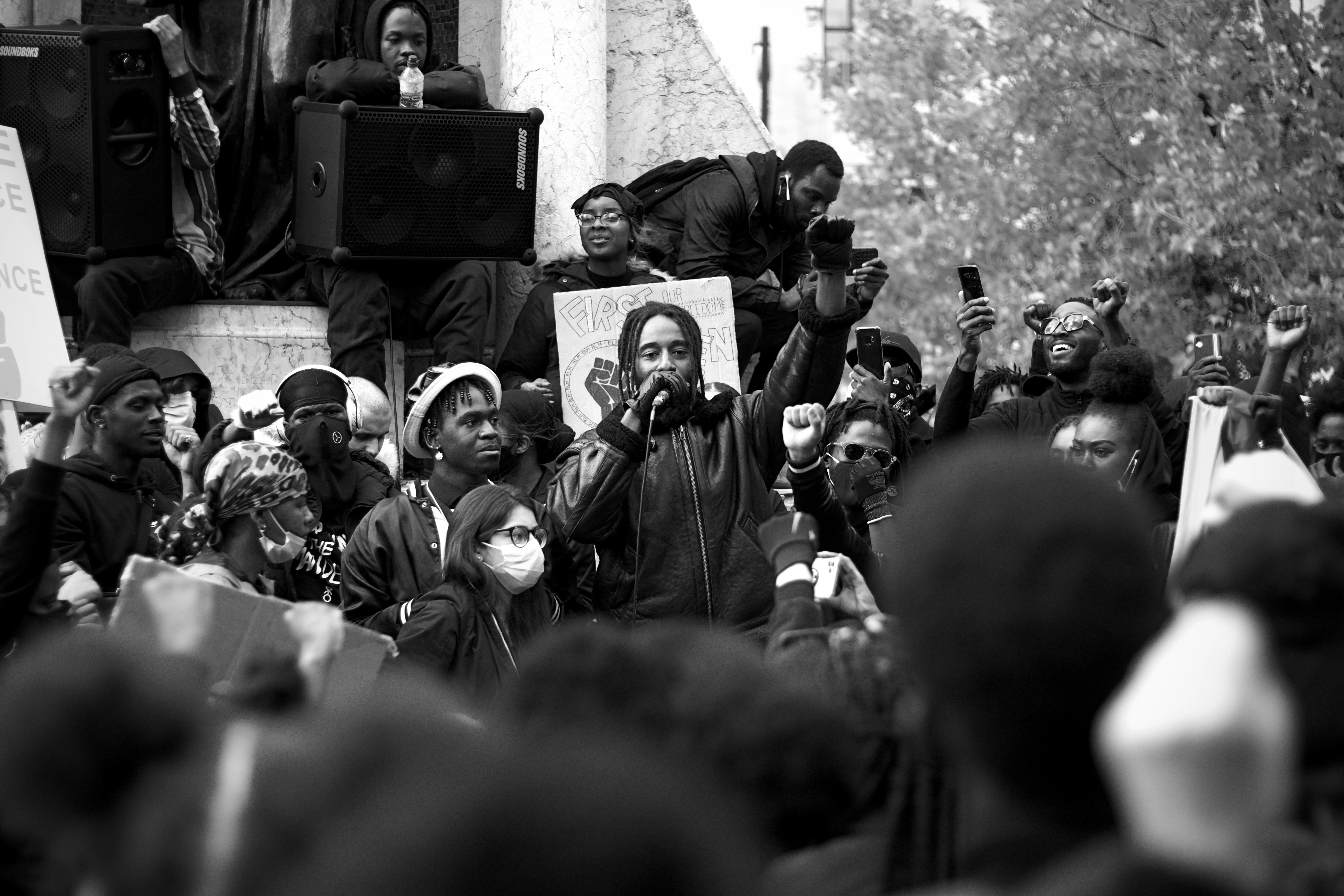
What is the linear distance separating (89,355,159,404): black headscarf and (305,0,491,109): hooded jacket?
3326 mm

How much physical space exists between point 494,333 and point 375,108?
124 cm

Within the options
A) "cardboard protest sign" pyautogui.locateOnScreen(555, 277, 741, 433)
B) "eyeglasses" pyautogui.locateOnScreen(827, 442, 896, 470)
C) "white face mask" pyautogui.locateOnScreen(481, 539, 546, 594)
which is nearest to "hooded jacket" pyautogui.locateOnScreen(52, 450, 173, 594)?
"white face mask" pyautogui.locateOnScreen(481, 539, 546, 594)

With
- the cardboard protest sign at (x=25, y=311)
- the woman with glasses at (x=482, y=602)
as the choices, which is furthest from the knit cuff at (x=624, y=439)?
the cardboard protest sign at (x=25, y=311)

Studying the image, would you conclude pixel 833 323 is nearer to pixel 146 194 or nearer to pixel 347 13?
pixel 146 194

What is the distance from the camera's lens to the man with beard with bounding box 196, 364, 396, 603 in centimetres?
562

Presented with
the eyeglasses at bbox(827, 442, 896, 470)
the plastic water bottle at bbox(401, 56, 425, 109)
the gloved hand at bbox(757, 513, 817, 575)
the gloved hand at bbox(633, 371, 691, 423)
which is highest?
the plastic water bottle at bbox(401, 56, 425, 109)

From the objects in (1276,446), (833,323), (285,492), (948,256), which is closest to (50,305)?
(285,492)

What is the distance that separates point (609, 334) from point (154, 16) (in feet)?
12.7

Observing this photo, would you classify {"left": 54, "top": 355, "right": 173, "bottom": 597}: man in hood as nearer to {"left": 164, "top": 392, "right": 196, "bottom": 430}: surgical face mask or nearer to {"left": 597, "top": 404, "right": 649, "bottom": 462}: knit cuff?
{"left": 597, "top": 404, "right": 649, "bottom": 462}: knit cuff

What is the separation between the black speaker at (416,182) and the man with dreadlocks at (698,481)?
3242mm

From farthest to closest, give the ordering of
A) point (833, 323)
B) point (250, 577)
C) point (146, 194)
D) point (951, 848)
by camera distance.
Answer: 1. point (146, 194)
2. point (833, 323)
3. point (250, 577)
4. point (951, 848)

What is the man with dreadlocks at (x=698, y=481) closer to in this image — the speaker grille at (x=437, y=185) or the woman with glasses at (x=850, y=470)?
the woman with glasses at (x=850, y=470)

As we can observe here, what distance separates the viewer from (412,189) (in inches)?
321

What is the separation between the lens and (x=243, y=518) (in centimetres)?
437
